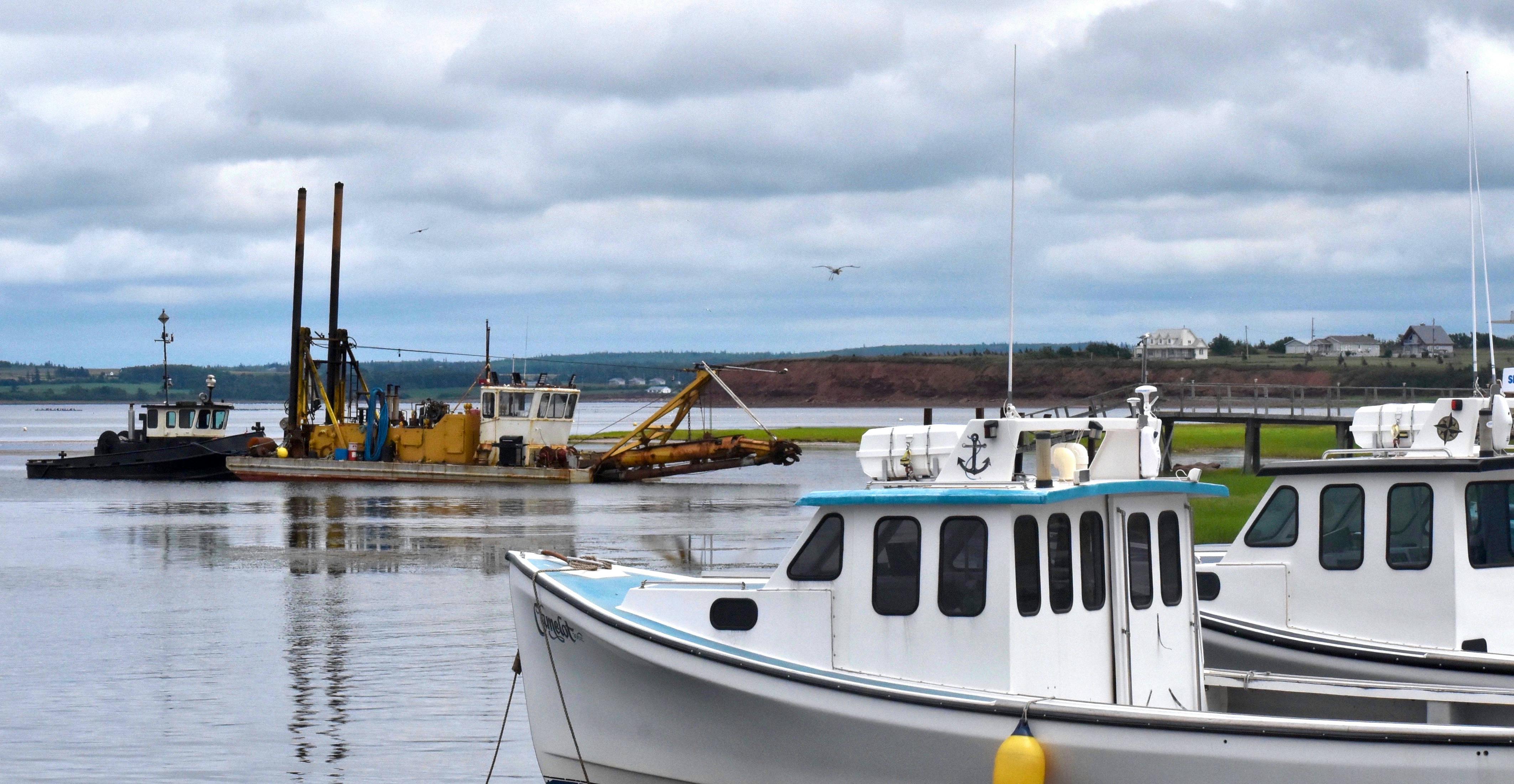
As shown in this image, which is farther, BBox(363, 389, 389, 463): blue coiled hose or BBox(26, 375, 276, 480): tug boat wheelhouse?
BBox(26, 375, 276, 480): tug boat wheelhouse

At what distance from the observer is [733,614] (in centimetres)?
1098

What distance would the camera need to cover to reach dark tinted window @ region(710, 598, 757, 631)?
35.8 ft

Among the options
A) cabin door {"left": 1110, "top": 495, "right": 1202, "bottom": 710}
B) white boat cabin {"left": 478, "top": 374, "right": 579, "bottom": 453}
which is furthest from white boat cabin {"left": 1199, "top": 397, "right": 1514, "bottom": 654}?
white boat cabin {"left": 478, "top": 374, "right": 579, "bottom": 453}

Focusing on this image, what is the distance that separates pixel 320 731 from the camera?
600 inches

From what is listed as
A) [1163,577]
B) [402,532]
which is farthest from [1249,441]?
[1163,577]

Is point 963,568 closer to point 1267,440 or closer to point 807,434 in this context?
point 1267,440

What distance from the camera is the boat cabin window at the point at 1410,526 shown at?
1338cm

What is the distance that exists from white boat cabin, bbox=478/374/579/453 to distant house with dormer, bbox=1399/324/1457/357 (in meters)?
103

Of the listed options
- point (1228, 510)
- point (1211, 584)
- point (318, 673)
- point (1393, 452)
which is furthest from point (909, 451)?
point (1228, 510)

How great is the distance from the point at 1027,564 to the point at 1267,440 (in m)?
60.2

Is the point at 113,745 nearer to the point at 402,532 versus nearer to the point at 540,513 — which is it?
the point at 402,532

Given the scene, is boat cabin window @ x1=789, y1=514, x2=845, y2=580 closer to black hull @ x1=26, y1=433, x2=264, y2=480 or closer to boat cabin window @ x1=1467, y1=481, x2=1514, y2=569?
boat cabin window @ x1=1467, y1=481, x2=1514, y2=569

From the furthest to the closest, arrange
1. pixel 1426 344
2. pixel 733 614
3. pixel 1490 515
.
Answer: pixel 1426 344 → pixel 1490 515 → pixel 733 614

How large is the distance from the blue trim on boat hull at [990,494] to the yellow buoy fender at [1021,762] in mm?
1451
